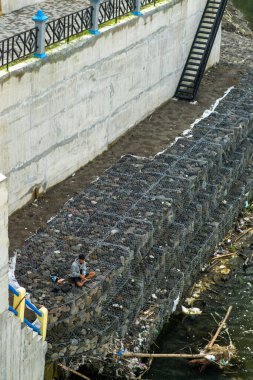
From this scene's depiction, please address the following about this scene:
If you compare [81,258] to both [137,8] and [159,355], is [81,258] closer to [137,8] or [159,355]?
[159,355]

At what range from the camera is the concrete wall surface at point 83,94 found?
18.7m

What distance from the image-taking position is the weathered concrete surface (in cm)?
1606

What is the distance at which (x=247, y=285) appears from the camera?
20875mm

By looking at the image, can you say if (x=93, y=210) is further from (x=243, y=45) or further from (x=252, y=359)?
(x=243, y=45)

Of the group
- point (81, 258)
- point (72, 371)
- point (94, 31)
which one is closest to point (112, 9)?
point (94, 31)

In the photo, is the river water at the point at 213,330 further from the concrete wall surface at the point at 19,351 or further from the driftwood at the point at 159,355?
the concrete wall surface at the point at 19,351

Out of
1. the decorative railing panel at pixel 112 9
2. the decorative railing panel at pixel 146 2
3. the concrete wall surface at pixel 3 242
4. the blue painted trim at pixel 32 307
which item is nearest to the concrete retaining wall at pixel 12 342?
the concrete wall surface at pixel 3 242

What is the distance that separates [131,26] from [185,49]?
189 inches

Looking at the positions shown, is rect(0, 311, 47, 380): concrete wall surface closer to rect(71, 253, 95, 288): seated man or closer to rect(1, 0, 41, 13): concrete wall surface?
rect(71, 253, 95, 288): seated man

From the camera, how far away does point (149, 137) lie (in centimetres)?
2381

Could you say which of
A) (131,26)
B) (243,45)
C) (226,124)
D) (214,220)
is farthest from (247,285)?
(243,45)

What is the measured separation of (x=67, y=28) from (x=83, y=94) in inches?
66.7

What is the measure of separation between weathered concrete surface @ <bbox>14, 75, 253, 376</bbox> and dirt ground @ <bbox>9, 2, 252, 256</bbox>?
0.39 m

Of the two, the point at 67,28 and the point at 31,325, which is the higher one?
the point at 67,28
